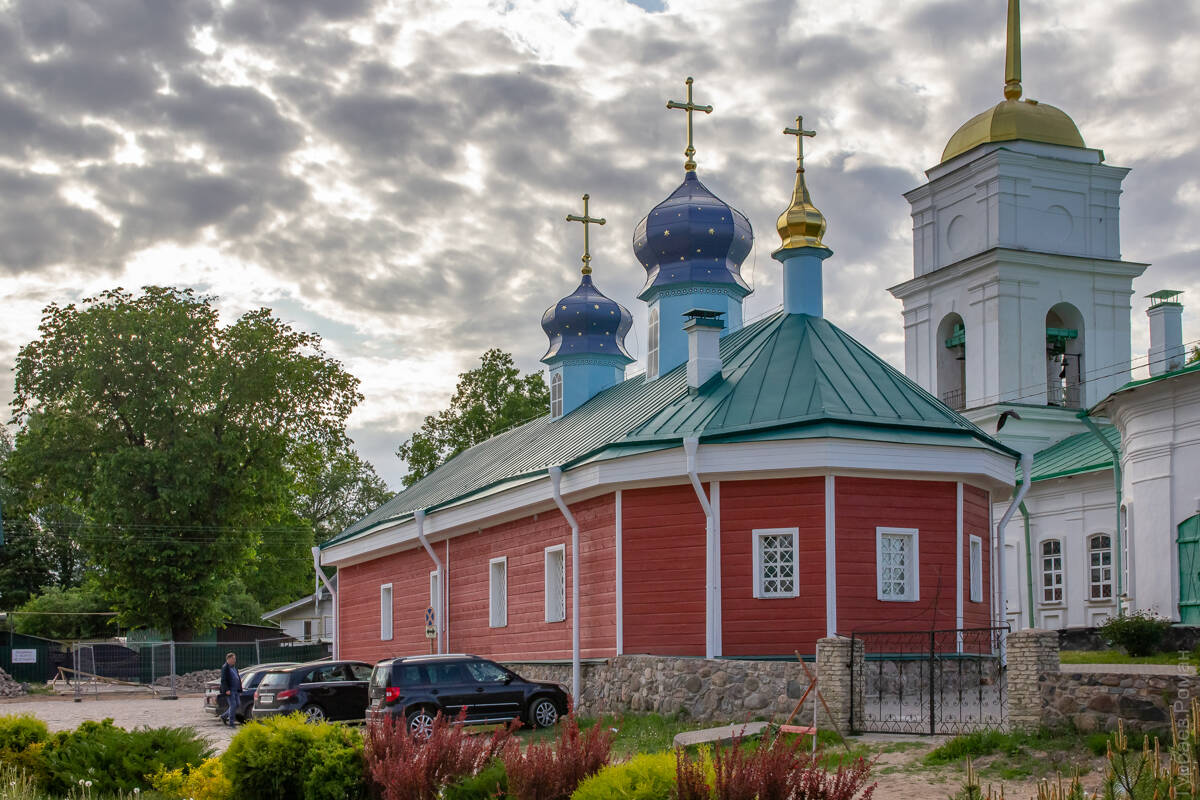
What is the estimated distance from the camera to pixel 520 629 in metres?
23.1

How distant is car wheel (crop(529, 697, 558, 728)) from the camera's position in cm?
1902

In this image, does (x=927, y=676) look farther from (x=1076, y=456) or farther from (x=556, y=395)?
(x=1076, y=456)

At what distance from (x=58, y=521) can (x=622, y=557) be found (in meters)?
49.1

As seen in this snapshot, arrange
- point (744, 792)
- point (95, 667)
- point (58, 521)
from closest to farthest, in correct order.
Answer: point (744, 792) < point (95, 667) < point (58, 521)

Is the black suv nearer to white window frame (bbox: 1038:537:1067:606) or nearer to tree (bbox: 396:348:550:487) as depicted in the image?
white window frame (bbox: 1038:537:1067:606)

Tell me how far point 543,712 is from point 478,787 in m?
8.80

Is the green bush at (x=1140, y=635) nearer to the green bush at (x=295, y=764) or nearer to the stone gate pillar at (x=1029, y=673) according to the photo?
the stone gate pillar at (x=1029, y=673)

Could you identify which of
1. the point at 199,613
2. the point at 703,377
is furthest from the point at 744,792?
the point at 199,613

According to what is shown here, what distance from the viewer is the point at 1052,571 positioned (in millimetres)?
32281

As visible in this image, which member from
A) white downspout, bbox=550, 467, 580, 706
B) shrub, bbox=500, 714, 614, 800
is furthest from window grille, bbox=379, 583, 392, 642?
shrub, bbox=500, 714, 614, 800

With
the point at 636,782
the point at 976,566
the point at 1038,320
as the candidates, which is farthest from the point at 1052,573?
the point at 636,782

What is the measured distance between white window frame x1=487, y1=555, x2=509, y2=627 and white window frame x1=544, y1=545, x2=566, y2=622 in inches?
69.0

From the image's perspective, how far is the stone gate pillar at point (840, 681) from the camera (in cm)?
1517

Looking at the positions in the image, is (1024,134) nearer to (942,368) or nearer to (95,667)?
(942,368)
